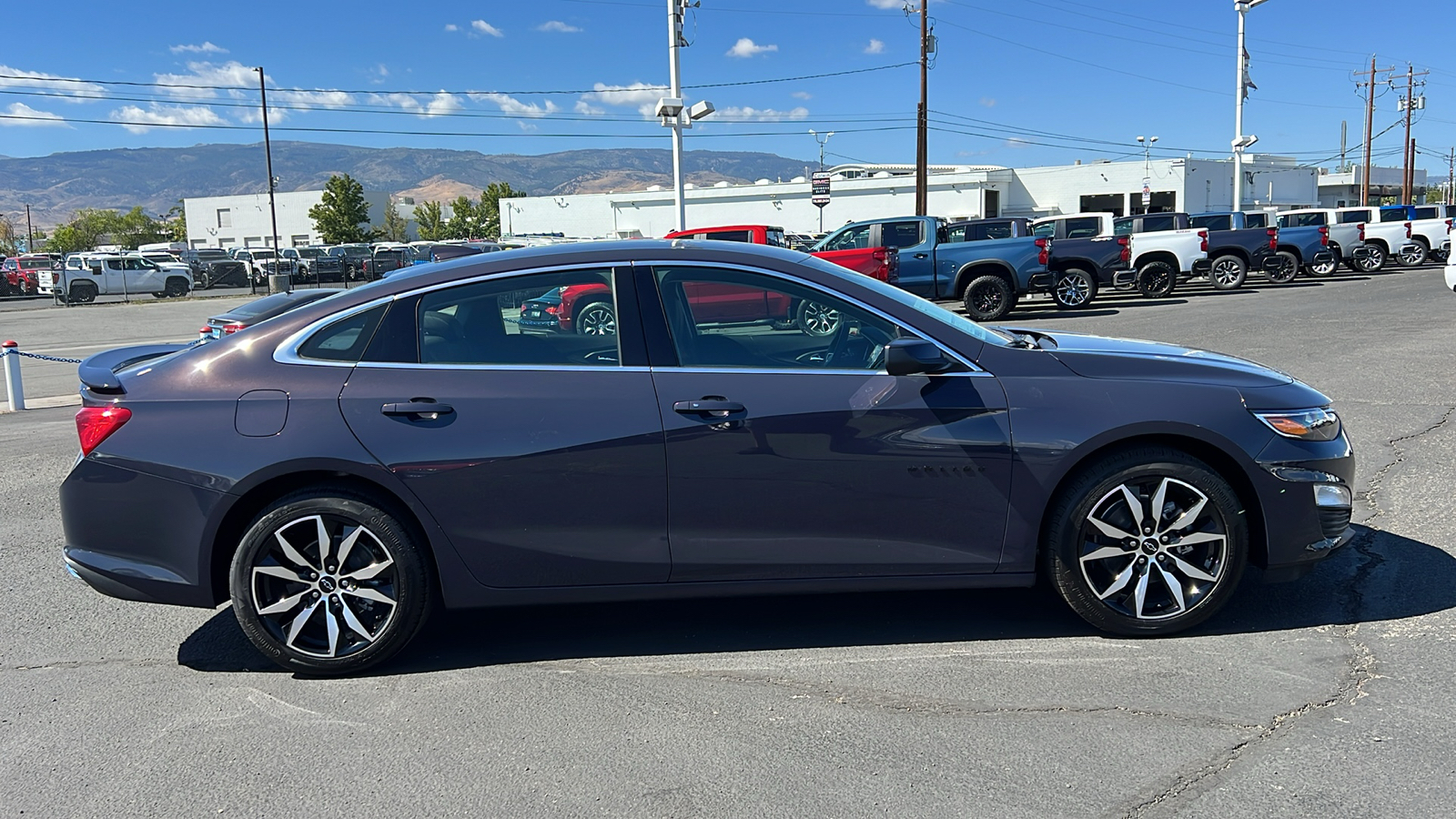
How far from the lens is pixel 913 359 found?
3881 mm

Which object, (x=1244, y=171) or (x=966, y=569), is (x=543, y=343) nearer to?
(x=966, y=569)

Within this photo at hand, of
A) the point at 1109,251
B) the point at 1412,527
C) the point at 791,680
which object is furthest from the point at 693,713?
the point at 1109,251

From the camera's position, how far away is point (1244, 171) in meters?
74.1

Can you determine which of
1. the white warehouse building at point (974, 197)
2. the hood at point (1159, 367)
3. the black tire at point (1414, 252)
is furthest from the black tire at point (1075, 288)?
the white warehouse building at point (974, 197)

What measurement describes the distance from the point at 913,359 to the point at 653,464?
3.36ft

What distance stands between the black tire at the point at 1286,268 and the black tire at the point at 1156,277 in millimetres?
4275

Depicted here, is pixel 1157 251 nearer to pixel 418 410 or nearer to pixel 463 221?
pixel 418 410

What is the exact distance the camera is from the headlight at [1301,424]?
4105 mm

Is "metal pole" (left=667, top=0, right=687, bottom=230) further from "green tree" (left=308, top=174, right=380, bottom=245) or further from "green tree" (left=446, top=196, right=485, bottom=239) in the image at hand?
"green tree" (left=446, top=196, right=485, bottom=239)

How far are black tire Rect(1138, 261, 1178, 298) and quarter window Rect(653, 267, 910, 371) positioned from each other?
65.8 ft

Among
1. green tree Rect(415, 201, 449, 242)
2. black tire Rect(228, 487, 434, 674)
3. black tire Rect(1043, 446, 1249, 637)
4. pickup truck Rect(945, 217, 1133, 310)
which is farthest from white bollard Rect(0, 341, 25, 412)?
green tree Rect(415, 201, 449, 242)

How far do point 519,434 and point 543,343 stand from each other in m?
0.39

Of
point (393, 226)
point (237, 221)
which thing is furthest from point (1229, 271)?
point (237, 221)

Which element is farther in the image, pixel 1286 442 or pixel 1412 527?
pixel 1412 527
